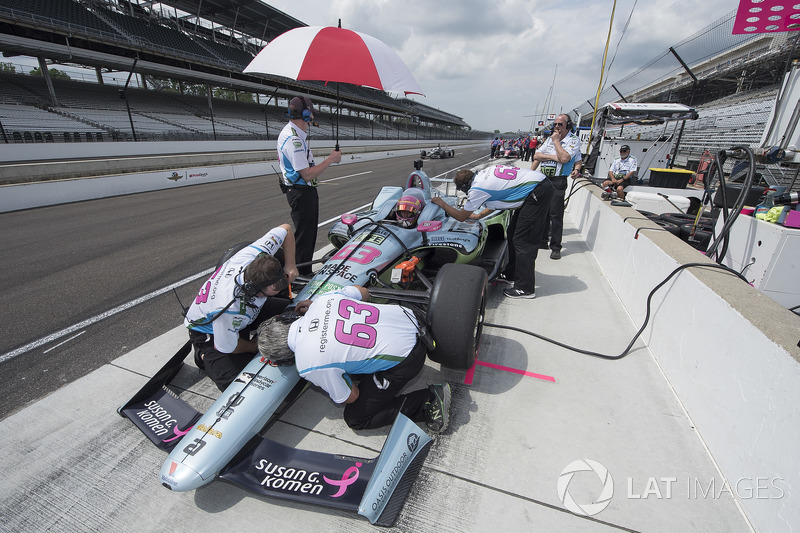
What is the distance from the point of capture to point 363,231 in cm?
371

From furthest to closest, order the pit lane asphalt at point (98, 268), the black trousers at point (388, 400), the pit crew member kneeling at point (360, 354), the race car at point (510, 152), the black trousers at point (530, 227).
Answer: the race car at point (510, 152) → the black trousers at point (530, 227) → the pit lane asphalt at point (98, 268) → the black trousers at point (388, 400) → the pit crew member kneeling at point (360, 354)

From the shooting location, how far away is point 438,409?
2.34 meters

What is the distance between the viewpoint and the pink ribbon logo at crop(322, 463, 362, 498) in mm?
1874

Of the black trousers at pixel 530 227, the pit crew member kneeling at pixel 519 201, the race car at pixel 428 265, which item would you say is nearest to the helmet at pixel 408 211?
the race car at pixel 428 265

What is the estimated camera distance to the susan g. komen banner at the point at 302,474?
1.84 metres

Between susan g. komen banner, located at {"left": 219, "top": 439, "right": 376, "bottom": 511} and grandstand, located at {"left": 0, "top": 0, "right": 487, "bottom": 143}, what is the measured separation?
21157 mm

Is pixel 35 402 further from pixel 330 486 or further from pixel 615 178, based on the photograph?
pixel 615 178

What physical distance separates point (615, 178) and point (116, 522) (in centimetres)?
916

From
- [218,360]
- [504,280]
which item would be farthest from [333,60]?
[218,360]

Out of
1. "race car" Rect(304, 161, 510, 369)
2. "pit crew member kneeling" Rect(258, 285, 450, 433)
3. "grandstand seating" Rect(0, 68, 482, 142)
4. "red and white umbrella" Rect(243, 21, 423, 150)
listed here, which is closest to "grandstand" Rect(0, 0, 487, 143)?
"grandstand seating" Rect(0, 68, 482, 142)

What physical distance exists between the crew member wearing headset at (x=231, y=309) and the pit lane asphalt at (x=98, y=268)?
116 cm

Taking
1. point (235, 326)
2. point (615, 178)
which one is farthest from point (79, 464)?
point (615, 178)

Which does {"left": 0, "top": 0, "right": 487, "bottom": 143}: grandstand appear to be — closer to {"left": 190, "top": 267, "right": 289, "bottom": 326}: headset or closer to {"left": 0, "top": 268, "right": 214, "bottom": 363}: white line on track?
{"left": 0, "top": 268, "right": 214, "bottom": 363}: white line on track

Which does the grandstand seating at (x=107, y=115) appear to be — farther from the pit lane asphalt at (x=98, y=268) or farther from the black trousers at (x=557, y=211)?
the black trousers at (x=557, y=211)
